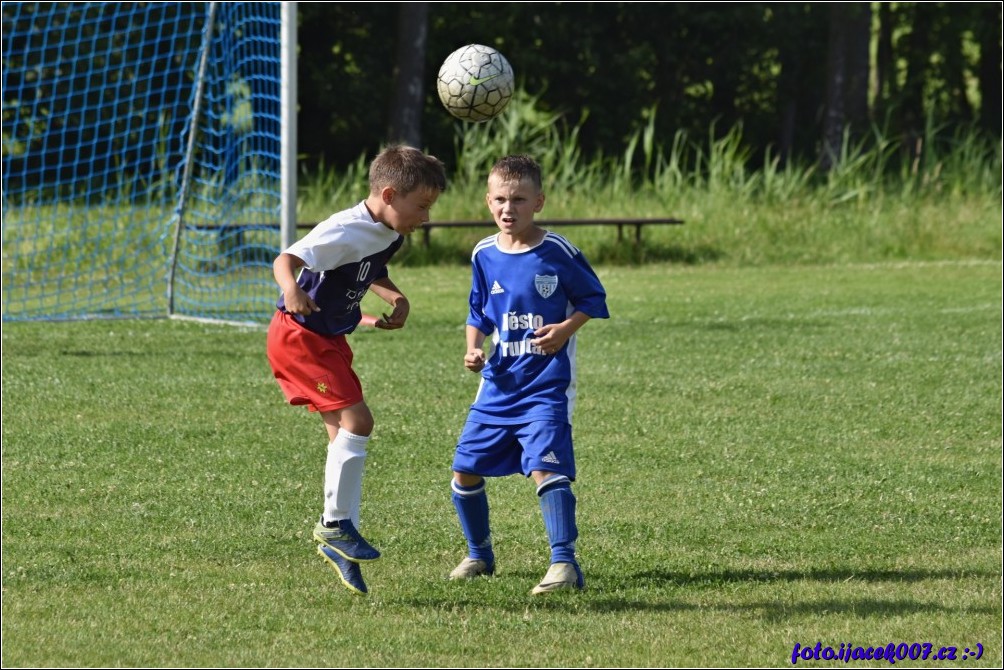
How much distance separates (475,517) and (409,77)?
20.5m

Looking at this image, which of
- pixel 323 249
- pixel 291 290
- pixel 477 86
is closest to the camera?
pixel 291 290

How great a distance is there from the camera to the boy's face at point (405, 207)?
5.22 meters

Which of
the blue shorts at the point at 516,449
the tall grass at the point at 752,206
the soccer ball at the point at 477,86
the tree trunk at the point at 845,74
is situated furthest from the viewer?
the tree trunk at the point at 845,74

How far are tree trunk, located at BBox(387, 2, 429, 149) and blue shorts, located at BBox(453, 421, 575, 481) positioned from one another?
19.9 meters

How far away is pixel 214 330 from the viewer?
1205 cm

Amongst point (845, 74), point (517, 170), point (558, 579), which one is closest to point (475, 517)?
point (558, 579)

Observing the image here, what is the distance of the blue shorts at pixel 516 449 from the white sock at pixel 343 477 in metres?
0.44

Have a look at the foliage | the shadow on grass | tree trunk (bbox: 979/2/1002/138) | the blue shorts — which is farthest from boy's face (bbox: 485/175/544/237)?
tree trunk (bbox: 979/2/1002/138)

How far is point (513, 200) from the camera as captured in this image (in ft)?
17.5

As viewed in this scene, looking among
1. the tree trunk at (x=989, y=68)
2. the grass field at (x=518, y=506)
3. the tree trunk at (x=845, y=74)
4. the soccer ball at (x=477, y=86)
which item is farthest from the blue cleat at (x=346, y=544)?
the tree trunk at (x=989, y=68)

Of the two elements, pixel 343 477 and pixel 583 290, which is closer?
pixel 343 477

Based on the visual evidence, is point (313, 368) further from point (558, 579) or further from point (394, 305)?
point (558, 579)

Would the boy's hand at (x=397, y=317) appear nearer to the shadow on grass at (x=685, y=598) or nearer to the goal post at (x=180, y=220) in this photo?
the shadow on grass at (x=685, y=598)

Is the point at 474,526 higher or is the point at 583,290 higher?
the point at 583,290
